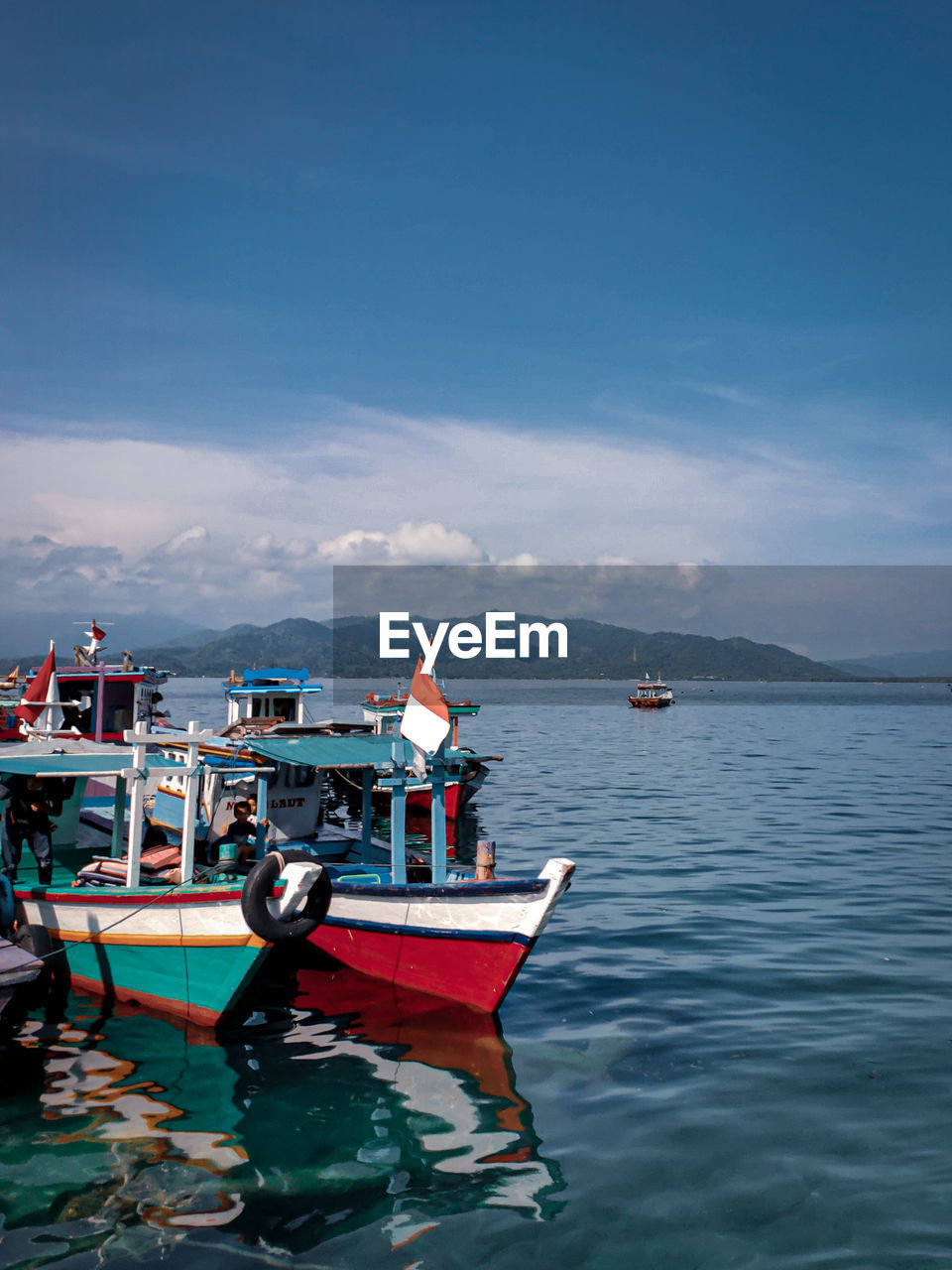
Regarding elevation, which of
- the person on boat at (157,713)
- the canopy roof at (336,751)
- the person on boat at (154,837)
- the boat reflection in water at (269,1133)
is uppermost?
the canopy roof at (336,751)

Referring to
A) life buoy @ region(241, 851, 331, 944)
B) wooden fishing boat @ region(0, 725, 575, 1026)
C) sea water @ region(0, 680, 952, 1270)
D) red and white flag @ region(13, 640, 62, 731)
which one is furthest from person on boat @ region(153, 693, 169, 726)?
life buoy @ region(241, 851, 331, 944)

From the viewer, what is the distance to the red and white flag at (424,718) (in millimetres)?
14875

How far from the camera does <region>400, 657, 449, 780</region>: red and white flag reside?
586 inches

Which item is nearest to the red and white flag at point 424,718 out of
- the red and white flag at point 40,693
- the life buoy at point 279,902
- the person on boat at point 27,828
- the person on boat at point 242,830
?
the life buoy at point 279,902

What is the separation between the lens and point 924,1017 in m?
12.8

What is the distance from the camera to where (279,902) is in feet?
40.8

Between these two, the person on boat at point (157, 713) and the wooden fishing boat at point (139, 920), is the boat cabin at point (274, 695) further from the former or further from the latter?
the wooden fishing boat at point (139, 920)

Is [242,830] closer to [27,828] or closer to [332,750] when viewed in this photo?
[332,750]

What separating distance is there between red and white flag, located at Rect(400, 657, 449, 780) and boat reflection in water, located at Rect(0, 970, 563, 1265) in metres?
3.71

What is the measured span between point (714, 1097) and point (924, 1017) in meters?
4.10

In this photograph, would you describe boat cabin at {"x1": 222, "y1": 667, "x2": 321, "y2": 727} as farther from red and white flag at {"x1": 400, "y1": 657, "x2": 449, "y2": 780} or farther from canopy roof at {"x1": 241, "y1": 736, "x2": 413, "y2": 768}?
red and white flag at {"x1": 400, "y1": 657, "x2": 449, "y2": 780}

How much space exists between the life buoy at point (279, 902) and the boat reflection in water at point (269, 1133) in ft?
5.22

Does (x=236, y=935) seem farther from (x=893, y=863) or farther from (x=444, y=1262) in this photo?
(x=893, y=863)

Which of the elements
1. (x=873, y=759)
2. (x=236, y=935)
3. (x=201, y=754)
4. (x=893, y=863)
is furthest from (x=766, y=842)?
(x=873, y=759)
